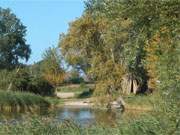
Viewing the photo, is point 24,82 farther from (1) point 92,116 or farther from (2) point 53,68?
(2) point 53,68

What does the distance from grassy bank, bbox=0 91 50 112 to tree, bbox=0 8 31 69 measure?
4480 cm

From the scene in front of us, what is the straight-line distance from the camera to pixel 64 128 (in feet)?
44.9

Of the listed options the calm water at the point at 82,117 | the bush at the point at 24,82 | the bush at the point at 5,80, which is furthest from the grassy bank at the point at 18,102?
the bush at the point at 5,80

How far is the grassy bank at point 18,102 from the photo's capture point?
129 feet

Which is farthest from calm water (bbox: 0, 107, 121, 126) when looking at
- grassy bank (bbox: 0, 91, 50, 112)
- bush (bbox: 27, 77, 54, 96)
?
bush (bbox: 27, 77, 54, 96)

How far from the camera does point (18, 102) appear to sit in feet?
133

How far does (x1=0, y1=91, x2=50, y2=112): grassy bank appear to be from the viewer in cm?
3937

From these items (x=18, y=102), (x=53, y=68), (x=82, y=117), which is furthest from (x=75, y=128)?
(x=53, y=68)

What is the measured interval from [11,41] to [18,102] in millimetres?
49185

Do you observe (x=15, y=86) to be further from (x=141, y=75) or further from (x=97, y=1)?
(x=97, y=1)

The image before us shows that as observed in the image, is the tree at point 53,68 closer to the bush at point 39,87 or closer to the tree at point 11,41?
the tree at point 11,41

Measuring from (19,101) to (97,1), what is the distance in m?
27.9

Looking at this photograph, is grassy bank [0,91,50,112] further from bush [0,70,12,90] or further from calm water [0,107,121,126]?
bush [0,70,12,90]

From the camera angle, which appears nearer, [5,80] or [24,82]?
[5,80]
